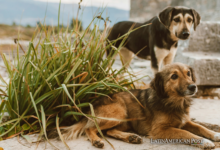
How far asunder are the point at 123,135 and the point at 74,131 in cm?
57

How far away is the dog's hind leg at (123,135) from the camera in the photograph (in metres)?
2.26

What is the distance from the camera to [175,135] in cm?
221

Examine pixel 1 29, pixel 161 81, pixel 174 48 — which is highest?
pixel 174 48

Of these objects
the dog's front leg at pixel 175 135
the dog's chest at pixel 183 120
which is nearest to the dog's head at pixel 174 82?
the dog's chest at pixel 183 120

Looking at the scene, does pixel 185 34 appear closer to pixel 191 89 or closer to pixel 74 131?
pixel 191 89

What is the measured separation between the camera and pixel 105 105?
8.34 feet

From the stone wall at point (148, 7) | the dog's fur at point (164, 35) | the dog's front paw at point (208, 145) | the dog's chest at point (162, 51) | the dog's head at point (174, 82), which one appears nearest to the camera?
the dog's front paw at point (208, 145)

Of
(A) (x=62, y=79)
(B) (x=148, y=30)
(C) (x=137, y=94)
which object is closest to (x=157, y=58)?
(B) (x=148, y=30)

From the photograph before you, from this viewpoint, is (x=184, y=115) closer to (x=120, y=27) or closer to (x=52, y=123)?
(x=52, y=123)

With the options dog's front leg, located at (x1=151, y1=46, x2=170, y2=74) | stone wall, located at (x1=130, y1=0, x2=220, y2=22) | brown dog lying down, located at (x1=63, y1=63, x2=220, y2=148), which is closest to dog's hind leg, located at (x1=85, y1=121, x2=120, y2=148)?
brown dog lying down, located at (x1=63, y1=63, x2=220, y2=148)

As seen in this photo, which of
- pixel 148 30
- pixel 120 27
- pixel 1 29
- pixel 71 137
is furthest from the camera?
pixel 1 29

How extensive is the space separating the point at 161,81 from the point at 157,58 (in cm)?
115

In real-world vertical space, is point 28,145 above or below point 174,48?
below

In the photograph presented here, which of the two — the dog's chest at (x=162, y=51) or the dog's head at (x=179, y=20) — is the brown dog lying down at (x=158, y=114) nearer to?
the dog's head at (x=179, y=20)
